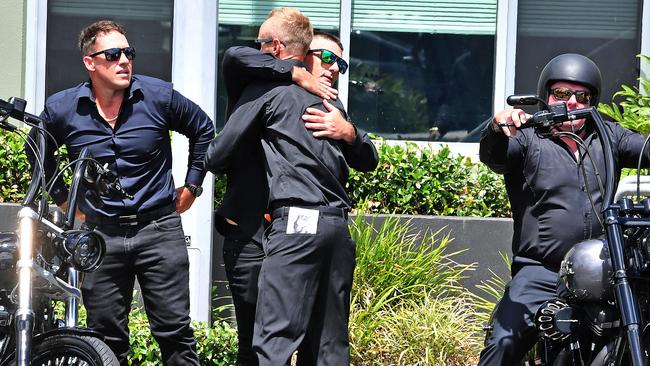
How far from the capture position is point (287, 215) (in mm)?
5016

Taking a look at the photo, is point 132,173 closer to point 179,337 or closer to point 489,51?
point 179,337

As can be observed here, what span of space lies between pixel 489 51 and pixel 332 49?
11.0 feet

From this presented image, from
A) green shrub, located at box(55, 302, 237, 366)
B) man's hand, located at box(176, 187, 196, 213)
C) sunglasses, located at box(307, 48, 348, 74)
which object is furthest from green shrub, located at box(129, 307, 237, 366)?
sunglasses, located at box(307, 48, 348, 74)

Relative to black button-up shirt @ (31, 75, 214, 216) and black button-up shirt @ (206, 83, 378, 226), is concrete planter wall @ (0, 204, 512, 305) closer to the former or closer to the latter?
black button-up shirt @ (31, 75, 214, 216)

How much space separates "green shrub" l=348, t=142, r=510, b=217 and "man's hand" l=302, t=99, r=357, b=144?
2.72 meters

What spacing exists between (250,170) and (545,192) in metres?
1.40

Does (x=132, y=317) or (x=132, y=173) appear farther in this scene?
(x=132, y=317)

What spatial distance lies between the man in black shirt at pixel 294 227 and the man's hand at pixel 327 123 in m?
0.04

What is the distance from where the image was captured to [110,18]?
8664 mm

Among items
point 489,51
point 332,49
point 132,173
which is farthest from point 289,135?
point 489,51

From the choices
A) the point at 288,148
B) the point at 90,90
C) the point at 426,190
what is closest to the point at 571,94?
the point at 288,148

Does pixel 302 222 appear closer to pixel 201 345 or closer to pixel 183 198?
pixel 183 198

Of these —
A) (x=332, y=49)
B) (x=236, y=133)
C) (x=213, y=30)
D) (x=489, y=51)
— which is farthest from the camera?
(x=489, y=51)

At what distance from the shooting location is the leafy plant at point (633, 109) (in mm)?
7699
